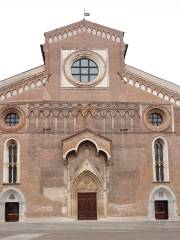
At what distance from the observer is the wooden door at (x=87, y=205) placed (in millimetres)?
30388

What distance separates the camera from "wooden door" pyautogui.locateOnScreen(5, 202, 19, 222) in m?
30.2

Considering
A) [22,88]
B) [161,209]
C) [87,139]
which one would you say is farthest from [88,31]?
[161,209]

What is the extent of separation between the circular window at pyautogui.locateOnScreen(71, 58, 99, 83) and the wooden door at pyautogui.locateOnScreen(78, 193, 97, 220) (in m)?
7.80

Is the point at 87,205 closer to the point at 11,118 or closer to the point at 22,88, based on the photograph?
the point at 11,118

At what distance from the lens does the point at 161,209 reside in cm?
3097

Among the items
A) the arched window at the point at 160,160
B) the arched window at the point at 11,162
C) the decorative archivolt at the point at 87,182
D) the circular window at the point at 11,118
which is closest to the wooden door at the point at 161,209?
the arched window at the point at 160,160

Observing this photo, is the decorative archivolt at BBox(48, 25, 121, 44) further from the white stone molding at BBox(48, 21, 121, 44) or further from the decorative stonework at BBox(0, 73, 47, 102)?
the decorative stonework at BBox(0, 73, 47, 102)

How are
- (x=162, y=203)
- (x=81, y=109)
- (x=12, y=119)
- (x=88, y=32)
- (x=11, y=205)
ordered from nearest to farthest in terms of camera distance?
1. (x=11, y=205)
2. (x=162, y=203)
3. (x=81, y=109)
4. (x=12, y=119)
5. (x=88, y=32)

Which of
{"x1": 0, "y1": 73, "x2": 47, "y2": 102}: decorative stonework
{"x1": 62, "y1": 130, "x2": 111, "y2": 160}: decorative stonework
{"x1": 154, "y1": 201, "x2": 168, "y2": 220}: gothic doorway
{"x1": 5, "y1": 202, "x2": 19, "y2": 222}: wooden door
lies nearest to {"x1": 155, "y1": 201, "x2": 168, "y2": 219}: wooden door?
{"x1": 154, "y1": 201, "x2": 168, "y2": 220}: gothic doorway

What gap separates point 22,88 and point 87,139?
564 centimetres

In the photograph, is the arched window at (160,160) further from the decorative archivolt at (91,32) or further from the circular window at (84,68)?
the decorative archivolt at (91,32)

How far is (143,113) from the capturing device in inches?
1248

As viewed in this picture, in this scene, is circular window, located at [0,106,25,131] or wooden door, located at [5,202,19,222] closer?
wooden door, located at [5,202,19,222]

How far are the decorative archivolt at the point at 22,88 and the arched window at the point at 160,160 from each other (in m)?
8.68
